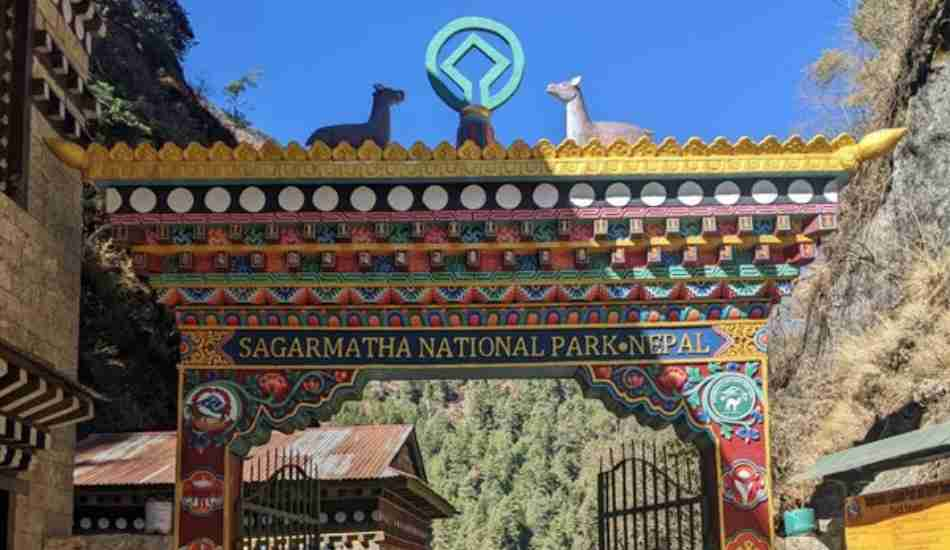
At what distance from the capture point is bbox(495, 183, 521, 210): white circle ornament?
6.40 metres

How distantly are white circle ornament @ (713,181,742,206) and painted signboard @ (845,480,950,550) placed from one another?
1806mm

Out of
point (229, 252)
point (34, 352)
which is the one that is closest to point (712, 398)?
point (229, 252)

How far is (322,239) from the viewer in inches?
254

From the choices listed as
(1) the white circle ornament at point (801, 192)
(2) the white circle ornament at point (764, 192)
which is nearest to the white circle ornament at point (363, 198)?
(2) the white circle ornament at point (764, 192)

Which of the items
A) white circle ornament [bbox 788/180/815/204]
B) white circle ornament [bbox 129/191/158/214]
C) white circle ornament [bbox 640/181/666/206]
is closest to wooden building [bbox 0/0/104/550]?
white circle ornament [bbox 129/191/158/214]

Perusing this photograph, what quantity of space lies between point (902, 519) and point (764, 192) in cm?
192

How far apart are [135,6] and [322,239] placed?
21647 millimetres

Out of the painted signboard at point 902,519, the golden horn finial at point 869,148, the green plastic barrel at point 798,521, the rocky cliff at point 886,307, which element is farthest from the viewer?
the rocky cliff at point 886,307

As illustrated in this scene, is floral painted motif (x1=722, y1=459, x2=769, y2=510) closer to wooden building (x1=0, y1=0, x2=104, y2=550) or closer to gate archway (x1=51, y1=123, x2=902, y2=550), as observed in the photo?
gate archway (x1=51, y1=123, x2=902, y2=550)

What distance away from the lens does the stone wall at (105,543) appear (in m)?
6.69

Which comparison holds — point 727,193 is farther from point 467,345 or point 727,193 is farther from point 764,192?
point 467,345

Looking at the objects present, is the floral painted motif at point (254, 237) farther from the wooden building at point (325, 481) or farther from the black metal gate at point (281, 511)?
the wooden building at point (325, 481)

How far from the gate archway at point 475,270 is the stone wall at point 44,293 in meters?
0.57

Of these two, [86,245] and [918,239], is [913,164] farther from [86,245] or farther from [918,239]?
[86,245]
